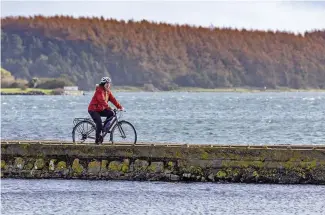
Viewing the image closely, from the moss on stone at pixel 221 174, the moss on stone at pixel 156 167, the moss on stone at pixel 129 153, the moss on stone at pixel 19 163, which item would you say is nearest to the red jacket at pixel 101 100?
the moss on stone at pixel 129 153

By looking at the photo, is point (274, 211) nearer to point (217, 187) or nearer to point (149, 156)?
point (217, 187)

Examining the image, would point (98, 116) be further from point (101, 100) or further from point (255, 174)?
point (255, 174)

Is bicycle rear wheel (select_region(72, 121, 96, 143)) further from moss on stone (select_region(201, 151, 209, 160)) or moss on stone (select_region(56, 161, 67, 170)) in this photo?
moss on stone (select_region(201, 151, 209, 160))

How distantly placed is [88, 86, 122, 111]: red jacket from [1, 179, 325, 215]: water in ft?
6.48

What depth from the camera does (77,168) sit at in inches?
922

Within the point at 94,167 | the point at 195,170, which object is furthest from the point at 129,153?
→ the point at 195,170

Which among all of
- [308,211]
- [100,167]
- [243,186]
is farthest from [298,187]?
[100,167]

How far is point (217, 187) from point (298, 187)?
1949 mm

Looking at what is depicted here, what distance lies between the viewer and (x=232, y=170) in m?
22.9

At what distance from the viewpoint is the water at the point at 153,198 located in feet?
65.2

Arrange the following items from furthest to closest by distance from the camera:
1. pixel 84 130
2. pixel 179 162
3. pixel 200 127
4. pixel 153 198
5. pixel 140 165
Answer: pixel 200 127, pixel 84 130, pixel 140 165, pixel 179 162, pixel 153 198

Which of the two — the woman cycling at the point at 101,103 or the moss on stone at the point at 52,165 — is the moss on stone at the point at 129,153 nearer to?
the woman cycling at the point at 101,103

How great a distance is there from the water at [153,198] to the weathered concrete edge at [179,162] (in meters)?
0.31

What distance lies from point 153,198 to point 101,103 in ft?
12.0
